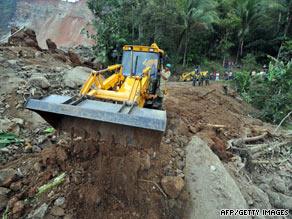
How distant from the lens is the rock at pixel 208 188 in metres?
2.88

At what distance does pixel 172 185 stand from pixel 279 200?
2.59 m

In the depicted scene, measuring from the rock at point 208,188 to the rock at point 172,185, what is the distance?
0.97ft

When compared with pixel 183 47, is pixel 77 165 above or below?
below

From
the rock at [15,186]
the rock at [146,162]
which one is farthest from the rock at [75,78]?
the rock at [146,162]

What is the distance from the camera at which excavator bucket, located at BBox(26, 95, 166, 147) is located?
7.46ft

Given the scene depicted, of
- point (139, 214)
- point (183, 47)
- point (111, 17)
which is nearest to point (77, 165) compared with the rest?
point (139, 214)

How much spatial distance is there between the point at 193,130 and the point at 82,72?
5640 millimetres

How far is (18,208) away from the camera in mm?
2355

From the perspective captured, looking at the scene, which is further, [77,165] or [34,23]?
[34,23]

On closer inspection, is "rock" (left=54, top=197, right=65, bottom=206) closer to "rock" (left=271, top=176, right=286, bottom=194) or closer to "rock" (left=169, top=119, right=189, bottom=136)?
"rock" (left=169, top=119, right=189, bottom=136)

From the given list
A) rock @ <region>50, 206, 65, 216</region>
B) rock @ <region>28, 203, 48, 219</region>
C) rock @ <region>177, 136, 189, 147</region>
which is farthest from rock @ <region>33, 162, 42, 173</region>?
rock @ <region>177, 136, 189, 147</region>

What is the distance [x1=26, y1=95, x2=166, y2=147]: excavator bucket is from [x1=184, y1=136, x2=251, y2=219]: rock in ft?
4.38

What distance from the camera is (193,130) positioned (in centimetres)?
500

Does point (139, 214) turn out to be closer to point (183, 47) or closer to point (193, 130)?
point (193, 130)
